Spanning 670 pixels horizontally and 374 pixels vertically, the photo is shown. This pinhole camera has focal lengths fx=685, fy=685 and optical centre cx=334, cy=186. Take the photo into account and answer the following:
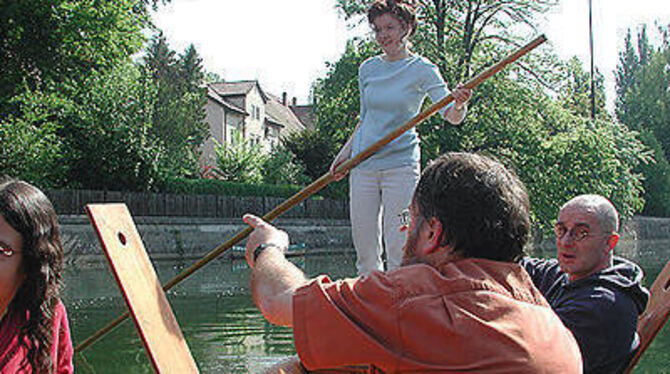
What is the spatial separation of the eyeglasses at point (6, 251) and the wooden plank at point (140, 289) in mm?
680

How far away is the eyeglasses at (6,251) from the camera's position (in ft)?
6.53

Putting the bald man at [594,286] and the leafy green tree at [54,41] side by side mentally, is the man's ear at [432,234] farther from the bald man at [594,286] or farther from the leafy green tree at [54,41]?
the leafy green tree at [54,41]

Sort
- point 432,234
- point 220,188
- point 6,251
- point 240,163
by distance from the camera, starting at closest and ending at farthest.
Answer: point 432,234, point 6,251, point 220,188, point 240,163

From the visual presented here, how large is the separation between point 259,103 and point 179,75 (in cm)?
674

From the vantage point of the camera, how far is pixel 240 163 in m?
30.2

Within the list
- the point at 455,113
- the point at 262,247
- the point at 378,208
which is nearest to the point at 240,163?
the point at 378,208

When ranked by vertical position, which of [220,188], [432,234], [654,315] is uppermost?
[432,234]

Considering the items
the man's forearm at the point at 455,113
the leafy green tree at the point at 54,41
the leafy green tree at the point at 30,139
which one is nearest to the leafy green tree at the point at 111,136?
the leafy green tree at the point at 30,139

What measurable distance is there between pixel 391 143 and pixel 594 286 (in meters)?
1.55

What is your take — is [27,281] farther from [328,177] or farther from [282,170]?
[282,170]

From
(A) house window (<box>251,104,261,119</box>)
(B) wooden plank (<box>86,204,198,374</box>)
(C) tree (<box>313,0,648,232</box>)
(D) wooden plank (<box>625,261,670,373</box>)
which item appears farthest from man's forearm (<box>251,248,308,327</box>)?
(A) house window (<box>251,104,261,119</box>)

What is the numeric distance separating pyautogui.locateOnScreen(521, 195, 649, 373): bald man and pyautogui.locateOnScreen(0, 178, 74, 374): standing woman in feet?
5.30

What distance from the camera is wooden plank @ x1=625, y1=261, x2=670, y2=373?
2.22 m

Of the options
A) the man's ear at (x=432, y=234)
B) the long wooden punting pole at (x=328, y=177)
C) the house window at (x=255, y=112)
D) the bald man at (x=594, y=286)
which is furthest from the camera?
the house window at (x=255, y=112)
